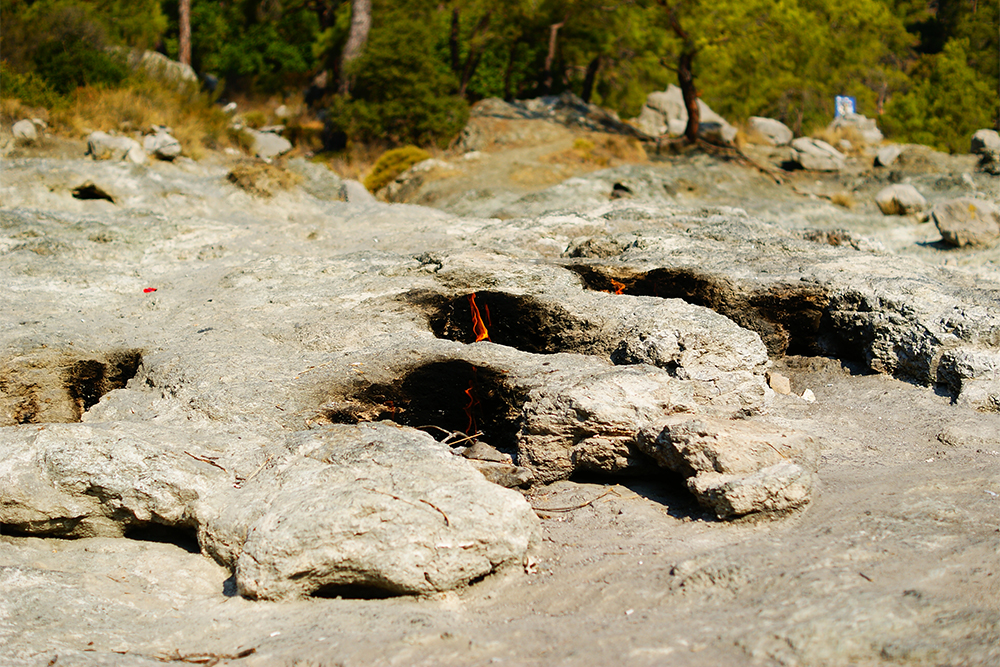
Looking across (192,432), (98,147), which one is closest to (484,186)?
(98,147)

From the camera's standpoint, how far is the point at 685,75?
52.3 ft

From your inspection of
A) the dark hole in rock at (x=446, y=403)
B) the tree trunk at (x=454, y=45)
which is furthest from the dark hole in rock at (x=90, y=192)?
the tree trunk at (x=454, y=45)

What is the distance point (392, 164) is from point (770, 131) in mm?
12192

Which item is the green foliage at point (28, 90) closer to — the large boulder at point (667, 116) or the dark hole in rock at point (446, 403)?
the dark hole in rock at point (446, 403)

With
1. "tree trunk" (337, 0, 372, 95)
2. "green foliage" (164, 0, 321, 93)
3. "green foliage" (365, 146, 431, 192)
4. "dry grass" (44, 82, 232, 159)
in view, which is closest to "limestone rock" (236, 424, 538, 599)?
"dry grass" (44, 82, 232, 159)

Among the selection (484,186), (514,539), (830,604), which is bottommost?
(484,186)

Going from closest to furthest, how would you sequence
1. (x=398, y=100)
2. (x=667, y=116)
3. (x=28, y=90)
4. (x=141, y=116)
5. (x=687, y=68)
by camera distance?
(x=28, y=90) → (x=141, y=116) → (x=398, y=100) → (x=687, y=68) → (x=667, y=116)

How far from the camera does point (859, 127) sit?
21.6 meters

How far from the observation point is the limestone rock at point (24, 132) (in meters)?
10.2

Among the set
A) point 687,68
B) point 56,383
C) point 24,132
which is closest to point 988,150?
point 687,68

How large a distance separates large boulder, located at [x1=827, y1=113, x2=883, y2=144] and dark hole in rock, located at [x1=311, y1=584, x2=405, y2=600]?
20.3m

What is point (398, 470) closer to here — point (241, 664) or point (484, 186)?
point (241, 664)

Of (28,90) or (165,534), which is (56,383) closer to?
(165,534)

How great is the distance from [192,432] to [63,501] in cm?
68
